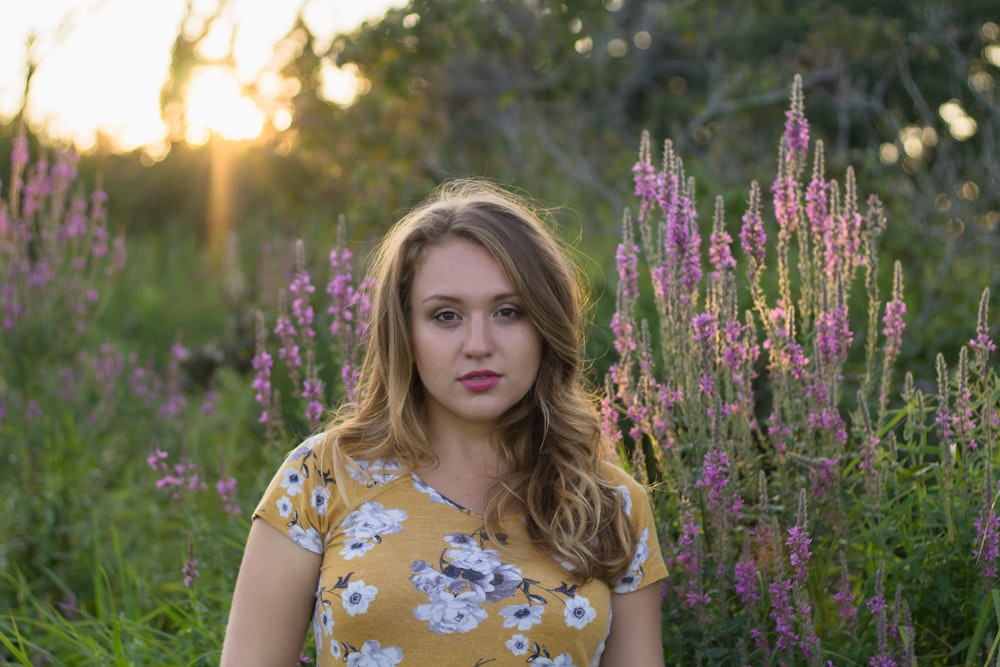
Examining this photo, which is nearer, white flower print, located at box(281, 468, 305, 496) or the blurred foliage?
white flower print, located at box(281, 468, 305, 496)

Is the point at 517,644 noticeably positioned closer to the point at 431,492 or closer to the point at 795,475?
the point at 431,492

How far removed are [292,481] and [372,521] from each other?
180 mm

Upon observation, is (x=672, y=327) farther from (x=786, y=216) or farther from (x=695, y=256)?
(x=786, y=216)

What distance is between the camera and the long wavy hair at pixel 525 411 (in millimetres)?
2230

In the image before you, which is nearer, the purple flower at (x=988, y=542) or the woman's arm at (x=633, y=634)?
the woman's arm at (x=633, y=634)

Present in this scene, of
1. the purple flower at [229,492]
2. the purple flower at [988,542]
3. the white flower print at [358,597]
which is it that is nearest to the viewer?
the white flower print at [358,597]

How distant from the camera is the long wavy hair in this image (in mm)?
2230

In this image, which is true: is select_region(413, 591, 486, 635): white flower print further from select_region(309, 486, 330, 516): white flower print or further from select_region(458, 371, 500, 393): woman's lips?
select_region(458, 371, 500, 393): woman's lips

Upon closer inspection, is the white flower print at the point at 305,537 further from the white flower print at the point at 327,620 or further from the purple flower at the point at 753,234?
the purple flower at the point at 753,234

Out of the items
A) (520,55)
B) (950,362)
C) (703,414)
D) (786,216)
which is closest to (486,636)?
(703,414)

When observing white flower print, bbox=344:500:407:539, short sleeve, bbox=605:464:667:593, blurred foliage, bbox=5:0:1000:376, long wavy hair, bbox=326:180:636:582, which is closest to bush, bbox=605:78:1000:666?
short sleeve, bbox=605:464:667:593

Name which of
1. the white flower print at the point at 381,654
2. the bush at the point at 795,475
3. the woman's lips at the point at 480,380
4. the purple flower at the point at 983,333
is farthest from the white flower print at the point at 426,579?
the purple flower at the point at 983,333

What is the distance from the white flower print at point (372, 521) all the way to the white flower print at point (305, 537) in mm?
65

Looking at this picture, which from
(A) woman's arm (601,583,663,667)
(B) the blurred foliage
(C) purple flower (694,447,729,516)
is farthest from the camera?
(B) the blurred foliage
